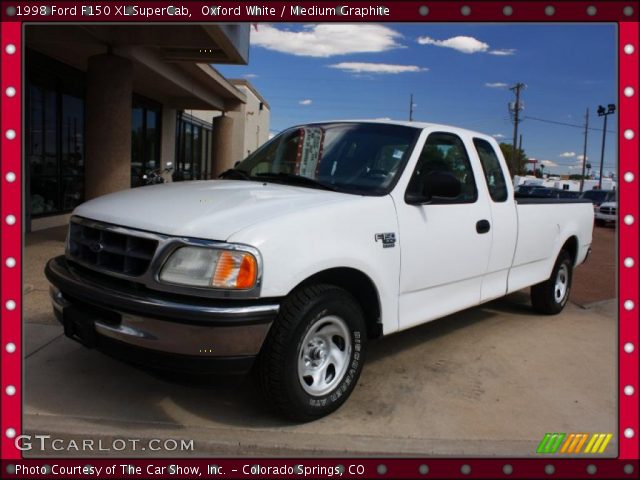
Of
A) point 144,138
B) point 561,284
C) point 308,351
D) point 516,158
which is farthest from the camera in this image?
point 516,158

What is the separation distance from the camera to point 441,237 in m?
4.15

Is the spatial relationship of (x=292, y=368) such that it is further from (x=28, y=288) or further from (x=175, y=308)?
(x=28, y=288)

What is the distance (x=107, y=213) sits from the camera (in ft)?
11.2

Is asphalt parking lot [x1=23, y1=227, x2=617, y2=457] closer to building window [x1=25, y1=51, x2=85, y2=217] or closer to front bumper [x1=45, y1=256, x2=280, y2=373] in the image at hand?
front bumper [x1=45, y1=256, x2=280, y2=373]

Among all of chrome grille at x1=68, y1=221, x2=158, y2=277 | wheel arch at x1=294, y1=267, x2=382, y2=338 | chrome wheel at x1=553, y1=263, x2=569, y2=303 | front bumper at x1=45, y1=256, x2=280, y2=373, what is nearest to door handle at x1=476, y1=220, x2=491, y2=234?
wheel arch at x1=294, y1=267, x2=382, y2=338

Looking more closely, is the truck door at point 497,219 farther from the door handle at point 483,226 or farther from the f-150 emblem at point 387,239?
the f-150 emblem at point 387,239

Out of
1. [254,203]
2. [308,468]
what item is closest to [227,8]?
[254,203]

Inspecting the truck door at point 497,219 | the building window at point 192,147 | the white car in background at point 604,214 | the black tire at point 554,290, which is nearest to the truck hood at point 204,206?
the truck door at point 497,219

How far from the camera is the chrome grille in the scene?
3.07m

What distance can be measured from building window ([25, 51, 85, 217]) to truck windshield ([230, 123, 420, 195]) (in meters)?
6.64

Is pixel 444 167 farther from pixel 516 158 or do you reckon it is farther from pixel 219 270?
pixel 516 158

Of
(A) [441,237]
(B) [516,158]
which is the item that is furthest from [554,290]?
(B) [516,158]

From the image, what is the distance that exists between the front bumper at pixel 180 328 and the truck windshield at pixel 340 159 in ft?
4.29

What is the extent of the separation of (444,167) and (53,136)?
29.1 ft
